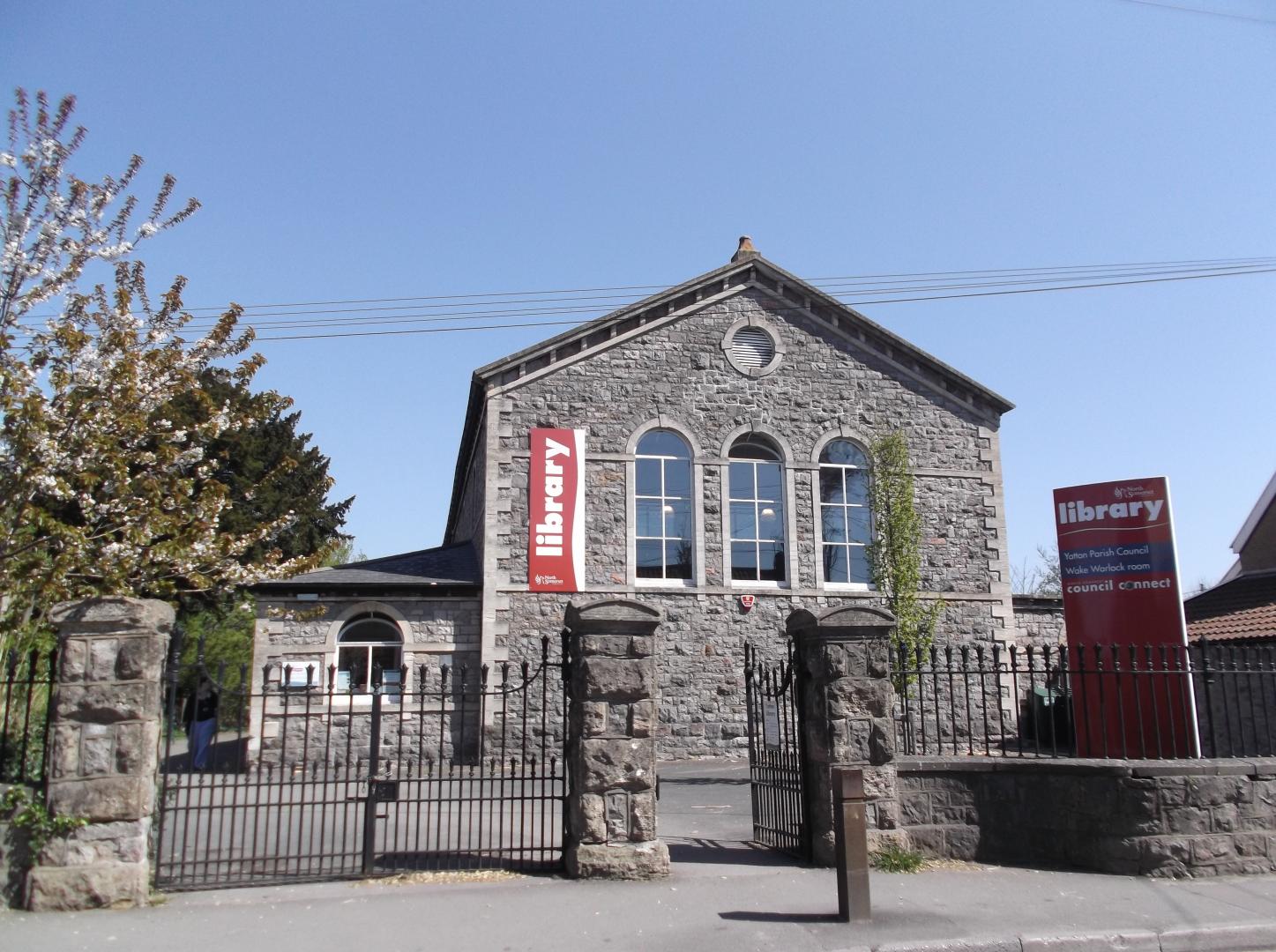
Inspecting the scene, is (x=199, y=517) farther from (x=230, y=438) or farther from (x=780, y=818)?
(x=230, y=438)

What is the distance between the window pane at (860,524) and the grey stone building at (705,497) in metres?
0.04

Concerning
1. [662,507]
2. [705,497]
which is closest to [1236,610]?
[705,497]

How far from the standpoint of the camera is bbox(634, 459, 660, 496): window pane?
19188 mm

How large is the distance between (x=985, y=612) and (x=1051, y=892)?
40.9ft

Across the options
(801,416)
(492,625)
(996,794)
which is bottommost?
(996,794)

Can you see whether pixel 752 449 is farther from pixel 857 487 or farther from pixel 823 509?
pixel 857 487

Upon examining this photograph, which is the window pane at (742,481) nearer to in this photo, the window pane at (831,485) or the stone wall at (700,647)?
the window pane at (831,485)

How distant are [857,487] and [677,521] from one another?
378cm

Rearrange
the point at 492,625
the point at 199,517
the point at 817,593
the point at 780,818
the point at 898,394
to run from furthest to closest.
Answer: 1. the point at 898,394
2. the point at 817,593
3. the point at 492,625
4. the point at 199,517
5. the point at 780,818

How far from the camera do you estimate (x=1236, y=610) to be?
1806cm

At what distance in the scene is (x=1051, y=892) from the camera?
25.6 feet

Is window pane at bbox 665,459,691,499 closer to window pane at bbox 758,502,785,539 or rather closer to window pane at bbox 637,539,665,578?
window pane at bbox 637,539,665,578

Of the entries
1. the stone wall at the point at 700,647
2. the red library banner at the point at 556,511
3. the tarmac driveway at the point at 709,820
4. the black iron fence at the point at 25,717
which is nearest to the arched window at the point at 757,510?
the stone wall at the point at 700,647

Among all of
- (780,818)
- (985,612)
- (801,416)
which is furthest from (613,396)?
(780,818)
